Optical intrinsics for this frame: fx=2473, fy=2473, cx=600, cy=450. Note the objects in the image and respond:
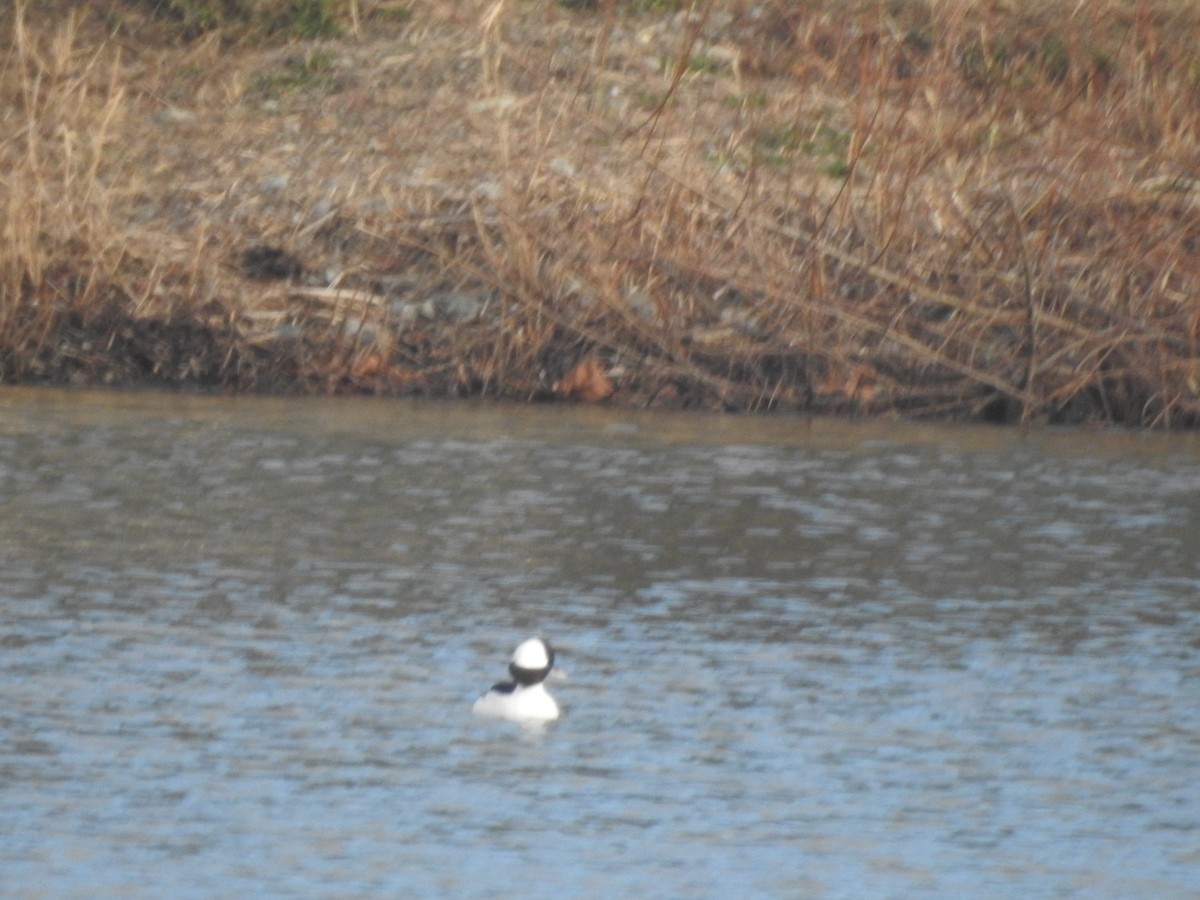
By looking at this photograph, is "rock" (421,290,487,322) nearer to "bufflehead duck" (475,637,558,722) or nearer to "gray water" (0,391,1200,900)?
"gray water" (0,391,1200,900)

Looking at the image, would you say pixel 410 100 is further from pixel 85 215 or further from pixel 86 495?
pixel 86 495

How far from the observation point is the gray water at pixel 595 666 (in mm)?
6375

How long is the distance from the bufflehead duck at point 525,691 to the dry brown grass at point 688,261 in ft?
27.9

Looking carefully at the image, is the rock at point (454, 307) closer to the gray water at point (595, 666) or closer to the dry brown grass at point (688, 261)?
the dry brown grass at point (688, 261)

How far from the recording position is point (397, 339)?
17.5 metres

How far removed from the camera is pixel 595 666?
8.71 meters

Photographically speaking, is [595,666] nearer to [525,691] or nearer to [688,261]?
[525,691]

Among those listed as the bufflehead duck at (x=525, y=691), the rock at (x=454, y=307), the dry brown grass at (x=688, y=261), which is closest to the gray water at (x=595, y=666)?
the bufflehead duck at (x=525, y=691)

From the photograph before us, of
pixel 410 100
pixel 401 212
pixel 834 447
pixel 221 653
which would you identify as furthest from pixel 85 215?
pixel 221 653

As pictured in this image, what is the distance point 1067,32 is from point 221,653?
450 inches

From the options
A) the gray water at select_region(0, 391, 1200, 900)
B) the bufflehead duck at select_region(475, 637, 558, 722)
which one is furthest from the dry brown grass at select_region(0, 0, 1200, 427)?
the bufflehead duck at select_region(475, 637, 558, 722)

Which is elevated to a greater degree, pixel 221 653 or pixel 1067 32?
pixel 1067 32

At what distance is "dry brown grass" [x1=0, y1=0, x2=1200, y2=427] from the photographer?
16688 mm

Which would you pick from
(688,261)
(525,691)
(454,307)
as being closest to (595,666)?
(525,691)
